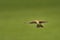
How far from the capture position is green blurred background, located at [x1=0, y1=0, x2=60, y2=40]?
6.05 feet

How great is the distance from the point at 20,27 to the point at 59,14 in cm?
46

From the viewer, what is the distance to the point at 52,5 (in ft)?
6.24

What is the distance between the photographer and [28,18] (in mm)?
1885

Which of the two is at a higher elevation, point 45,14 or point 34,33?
point 45,14

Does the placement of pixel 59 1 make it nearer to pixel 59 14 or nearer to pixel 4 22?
pixel 59 14

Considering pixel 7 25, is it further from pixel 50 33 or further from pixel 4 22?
pixel 50 33

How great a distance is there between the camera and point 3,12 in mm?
1897

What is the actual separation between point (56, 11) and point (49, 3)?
0.12 m

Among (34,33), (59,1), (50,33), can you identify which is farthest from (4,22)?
(59,1)

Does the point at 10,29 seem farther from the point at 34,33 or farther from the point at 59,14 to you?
the point at 59,14

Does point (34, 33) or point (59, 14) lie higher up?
point (59, 14)


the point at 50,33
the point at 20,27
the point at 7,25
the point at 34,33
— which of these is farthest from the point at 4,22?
the point at 50,33

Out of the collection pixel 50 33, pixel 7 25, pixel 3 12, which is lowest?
pixel 50 33

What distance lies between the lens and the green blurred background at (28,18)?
72.6 inches
